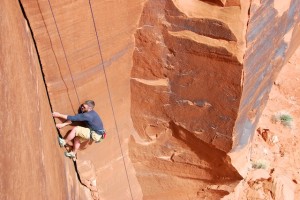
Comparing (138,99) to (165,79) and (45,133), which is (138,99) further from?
(45,133)

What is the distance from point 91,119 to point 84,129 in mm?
215

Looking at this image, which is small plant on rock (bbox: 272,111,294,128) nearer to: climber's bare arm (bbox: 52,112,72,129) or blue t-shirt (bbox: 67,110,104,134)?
blue t-shirt (bbox: 67,110,104,134)

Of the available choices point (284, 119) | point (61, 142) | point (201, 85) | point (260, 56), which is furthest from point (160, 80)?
point (284, 119)

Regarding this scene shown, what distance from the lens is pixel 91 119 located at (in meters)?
5.48

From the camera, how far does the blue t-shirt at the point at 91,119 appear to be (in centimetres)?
543

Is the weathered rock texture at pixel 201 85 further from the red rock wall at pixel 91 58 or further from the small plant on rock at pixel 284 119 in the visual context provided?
the small plant on rock at pixel 284 119

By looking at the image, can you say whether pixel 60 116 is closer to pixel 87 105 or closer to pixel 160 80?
pixel 87 105

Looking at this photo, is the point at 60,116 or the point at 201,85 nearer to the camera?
the point at 60,116

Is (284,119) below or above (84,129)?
below

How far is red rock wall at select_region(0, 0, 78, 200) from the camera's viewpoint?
314cm

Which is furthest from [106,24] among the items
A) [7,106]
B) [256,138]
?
[256,138]

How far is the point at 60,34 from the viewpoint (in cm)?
485

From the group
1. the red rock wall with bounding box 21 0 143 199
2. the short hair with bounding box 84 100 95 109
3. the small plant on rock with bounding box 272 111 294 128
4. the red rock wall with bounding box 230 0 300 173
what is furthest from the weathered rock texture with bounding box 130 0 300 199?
the small plant on rock with bounding box 272 111 294 128

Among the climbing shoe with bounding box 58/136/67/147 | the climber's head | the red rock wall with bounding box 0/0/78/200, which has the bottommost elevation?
the climbing shoe with bounding box 58/136/67/147
